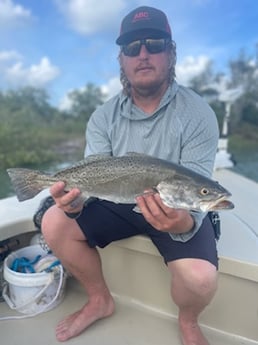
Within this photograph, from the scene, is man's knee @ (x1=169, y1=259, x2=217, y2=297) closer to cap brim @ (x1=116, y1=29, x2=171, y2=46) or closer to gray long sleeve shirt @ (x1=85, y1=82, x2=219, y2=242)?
gray long sleeve shirt @ (x1=85, y1=82, x2=219, y2=242)

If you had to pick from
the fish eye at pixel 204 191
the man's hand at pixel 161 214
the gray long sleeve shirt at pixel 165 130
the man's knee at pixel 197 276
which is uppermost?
the gray long sleeve shirt at pixel 165 130

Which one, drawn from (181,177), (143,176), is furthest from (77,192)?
(181,177)

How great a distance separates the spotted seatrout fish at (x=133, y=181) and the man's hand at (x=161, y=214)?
0.02 m

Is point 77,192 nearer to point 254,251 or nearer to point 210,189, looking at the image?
point 210,189

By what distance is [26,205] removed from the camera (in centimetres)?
224

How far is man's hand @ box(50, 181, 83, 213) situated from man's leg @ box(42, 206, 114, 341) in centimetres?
18

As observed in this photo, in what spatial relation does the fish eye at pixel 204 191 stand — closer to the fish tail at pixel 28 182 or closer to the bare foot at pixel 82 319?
the fish tail at pixel 28 182

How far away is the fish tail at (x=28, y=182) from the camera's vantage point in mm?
1402

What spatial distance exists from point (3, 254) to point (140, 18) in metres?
1.48

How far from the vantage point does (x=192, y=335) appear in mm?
1501

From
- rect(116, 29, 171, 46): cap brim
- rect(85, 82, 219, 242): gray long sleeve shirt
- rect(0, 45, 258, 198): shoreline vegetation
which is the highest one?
rect(116, 29, 171, 46): cap brim

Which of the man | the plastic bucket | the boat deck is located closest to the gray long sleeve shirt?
the man

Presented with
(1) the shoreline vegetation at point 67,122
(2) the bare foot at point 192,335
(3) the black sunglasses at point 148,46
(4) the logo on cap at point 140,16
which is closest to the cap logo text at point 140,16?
(4) the logo on cap at point 140,16

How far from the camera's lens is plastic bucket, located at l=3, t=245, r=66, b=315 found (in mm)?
1764
